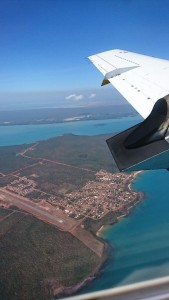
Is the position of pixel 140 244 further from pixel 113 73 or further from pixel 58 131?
pixel 58 131

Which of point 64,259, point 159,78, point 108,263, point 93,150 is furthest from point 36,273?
point 93,150

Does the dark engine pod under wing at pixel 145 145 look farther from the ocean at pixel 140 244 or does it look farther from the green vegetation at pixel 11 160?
the green vegetation at pixel 11 160

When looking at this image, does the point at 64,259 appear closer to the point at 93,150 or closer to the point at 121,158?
the point at 121,158

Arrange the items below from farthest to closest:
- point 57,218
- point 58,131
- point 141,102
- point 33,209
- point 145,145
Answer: point 58,131 < point 33,209 < point 57,218 < point 141,102 < point 145,145

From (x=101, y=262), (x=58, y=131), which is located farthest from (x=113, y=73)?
(x=58, y=131)

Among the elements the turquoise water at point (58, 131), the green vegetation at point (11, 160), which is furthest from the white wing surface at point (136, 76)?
the turquoise water at point (58, 131)

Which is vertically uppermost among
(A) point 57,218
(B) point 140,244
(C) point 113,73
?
(C) point 113,73

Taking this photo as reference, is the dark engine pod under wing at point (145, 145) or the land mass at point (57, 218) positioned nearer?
the dark engine pod under wing at point (145, 145)
